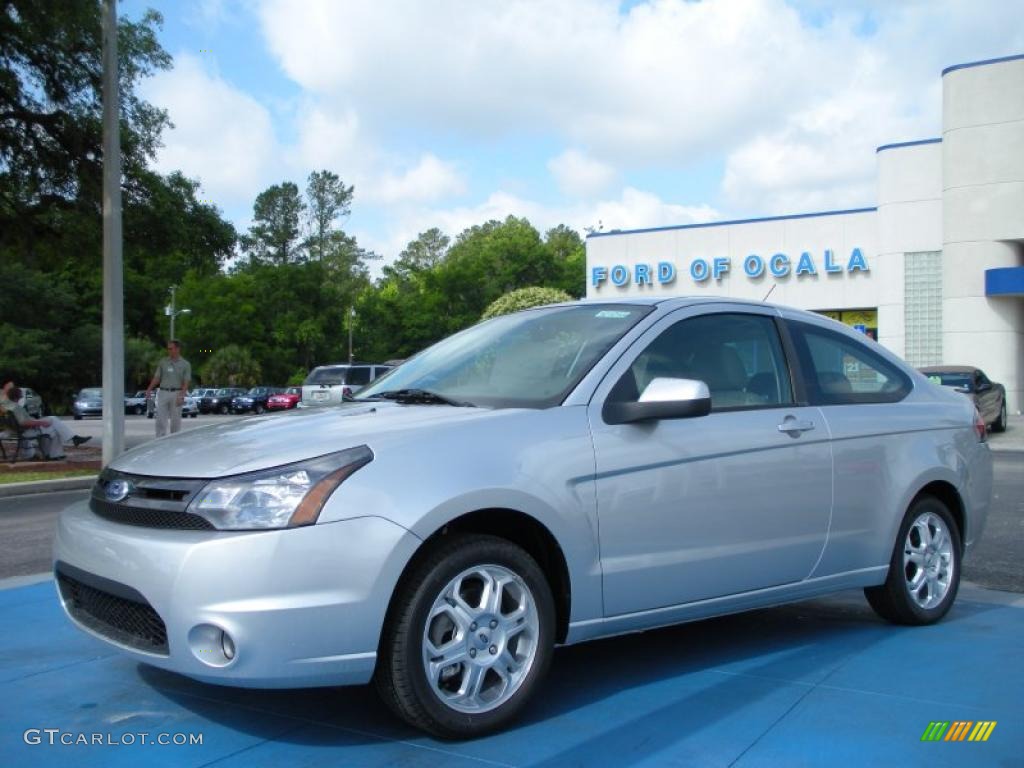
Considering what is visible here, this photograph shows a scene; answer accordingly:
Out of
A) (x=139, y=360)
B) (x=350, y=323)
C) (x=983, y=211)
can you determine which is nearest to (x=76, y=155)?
(x=983, y=211)

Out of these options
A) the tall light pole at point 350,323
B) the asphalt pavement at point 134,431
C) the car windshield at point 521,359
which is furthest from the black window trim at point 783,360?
the tall light pole at point 350,323

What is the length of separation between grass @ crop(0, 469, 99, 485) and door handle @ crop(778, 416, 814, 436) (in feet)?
34.1

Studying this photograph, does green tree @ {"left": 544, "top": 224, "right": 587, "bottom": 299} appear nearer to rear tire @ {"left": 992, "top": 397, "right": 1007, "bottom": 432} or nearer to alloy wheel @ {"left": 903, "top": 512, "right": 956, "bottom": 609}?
rear tire @ {"left": 992, "top": 397, "right": 1007, "bottom": 432}

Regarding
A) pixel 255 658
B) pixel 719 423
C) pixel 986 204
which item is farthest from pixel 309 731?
pixel 986 204

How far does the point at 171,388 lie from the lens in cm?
1584

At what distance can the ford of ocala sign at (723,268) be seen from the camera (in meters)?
36.8

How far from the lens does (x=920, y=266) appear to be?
33938 mm

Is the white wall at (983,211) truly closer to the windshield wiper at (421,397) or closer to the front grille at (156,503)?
the windshield wiper at (421,397)

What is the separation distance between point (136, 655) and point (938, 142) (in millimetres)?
34295

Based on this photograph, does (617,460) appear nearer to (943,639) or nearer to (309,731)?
(309,731)

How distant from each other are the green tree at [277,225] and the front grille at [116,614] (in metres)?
83.9

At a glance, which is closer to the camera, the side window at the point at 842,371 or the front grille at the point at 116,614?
the front grille at the point at 116,614

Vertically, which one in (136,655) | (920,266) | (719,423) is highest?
(920,266)

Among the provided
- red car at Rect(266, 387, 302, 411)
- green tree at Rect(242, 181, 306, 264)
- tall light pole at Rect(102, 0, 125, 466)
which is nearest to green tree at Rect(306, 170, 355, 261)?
green tree at Rect(242, 181, 306, 264)
